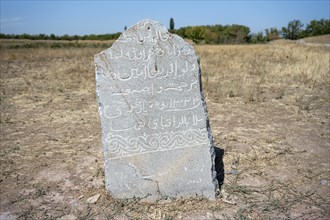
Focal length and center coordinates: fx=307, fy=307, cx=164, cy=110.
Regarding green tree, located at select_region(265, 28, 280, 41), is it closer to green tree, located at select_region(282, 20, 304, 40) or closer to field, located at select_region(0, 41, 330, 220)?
green tree, located at select_region(282, 20, 304, 40)

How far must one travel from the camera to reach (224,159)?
14.8ft

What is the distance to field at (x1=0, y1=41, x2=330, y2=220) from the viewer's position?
10.9ft

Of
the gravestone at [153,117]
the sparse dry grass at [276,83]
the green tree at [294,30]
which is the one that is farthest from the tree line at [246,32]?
the gravestone at [153,117]

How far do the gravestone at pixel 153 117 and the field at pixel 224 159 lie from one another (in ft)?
0.74

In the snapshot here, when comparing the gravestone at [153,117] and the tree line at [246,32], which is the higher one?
the tree line at [246,32]

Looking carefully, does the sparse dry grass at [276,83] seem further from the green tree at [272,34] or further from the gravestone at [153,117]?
the green tree at [272,34]

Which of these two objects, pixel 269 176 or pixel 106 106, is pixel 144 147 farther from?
pixel 269 176

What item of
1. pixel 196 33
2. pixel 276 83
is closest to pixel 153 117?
pixel 276 83

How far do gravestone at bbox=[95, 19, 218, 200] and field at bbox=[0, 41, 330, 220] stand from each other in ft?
0.74

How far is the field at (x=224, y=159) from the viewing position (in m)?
3.32

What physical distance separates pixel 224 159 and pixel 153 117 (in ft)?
5.36

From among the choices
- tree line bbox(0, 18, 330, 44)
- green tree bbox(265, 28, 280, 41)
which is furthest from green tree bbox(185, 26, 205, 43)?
green tree bbox(265, 28, 280, 41)

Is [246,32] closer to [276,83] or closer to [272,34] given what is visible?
[272,34]

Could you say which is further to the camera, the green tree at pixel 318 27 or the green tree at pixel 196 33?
the green tree at pixel 196 33
